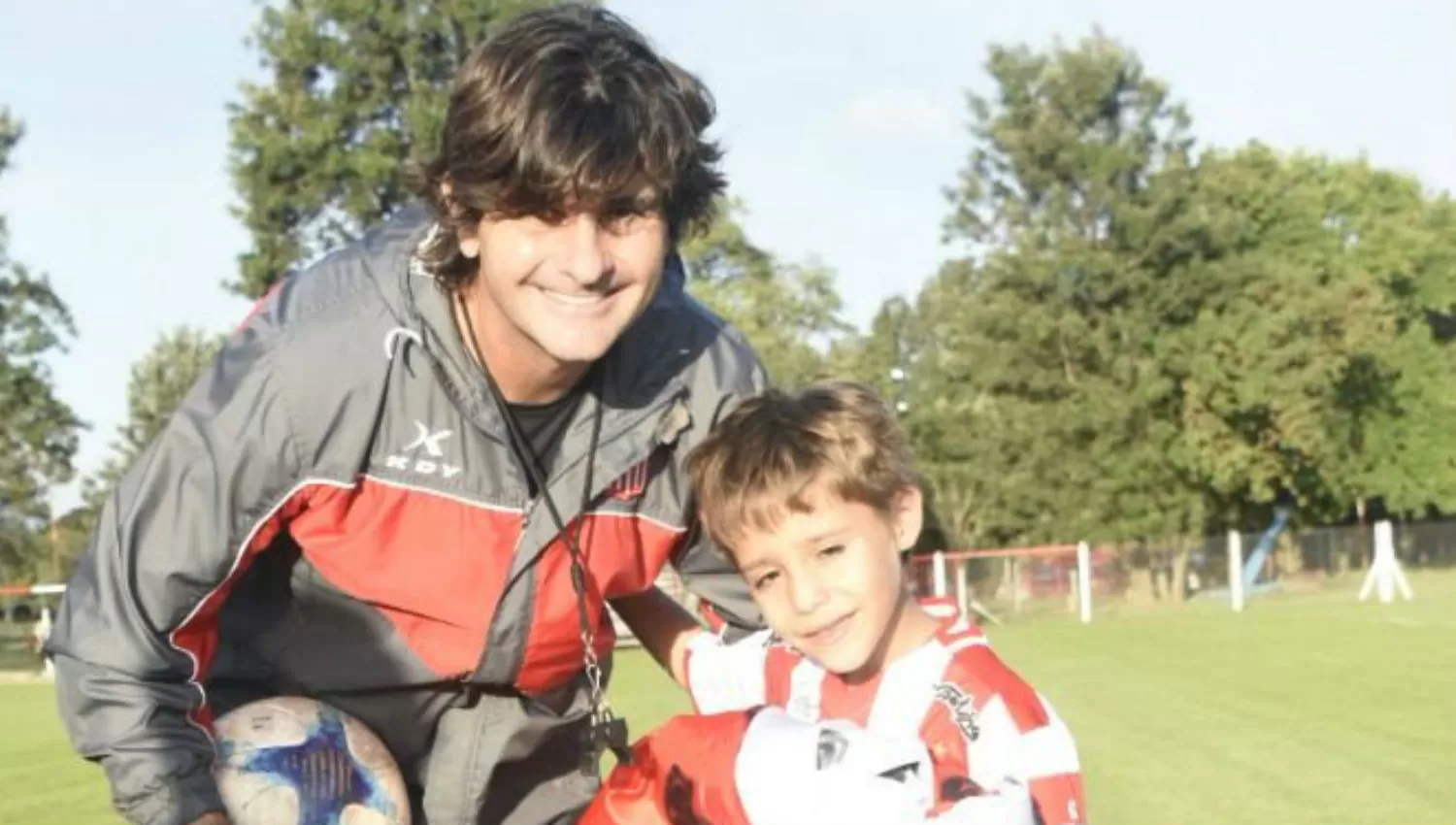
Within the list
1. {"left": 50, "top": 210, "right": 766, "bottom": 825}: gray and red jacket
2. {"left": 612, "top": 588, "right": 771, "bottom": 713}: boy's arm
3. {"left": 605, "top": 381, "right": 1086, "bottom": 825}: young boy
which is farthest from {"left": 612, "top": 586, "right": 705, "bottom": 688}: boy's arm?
{"left": 605, "top": 381, "right": 1086, "bottom": 825}: young boy

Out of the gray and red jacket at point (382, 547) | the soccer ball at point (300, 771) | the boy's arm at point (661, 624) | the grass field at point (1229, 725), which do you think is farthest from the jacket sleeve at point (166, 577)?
the grass field at point (1229, 725)

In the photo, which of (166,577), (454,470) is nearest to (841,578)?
(454,470)

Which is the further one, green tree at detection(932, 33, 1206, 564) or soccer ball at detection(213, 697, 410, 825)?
green tree at detection(932, 33, 1206, 564)

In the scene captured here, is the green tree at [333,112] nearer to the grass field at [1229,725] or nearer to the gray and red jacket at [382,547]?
the grass field at [1229,725]

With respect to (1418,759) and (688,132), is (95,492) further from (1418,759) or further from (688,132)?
(688,132)

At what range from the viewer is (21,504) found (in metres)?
51.7

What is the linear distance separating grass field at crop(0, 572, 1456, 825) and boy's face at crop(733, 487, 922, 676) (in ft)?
24.5

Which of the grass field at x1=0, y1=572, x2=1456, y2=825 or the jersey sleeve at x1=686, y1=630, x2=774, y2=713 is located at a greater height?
the jersey sleeve at x1=686, y1=630, x2=774, y2=713

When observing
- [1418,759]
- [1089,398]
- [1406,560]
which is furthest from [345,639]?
[1406,560]

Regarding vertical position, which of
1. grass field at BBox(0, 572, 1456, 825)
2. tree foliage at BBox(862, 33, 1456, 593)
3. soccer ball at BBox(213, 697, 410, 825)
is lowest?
grass field at BBox(0, 572, 1456, 825)

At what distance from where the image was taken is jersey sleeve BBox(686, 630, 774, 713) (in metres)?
4.62

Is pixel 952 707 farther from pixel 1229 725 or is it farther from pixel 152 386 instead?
pixel 152 386

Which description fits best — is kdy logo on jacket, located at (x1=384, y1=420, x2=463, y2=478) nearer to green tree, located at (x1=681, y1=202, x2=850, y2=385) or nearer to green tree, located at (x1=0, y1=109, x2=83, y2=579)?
green tree, located at (x1=0, y1=109, x2=83, y2=579)

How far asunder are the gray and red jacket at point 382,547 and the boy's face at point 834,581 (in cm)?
29
